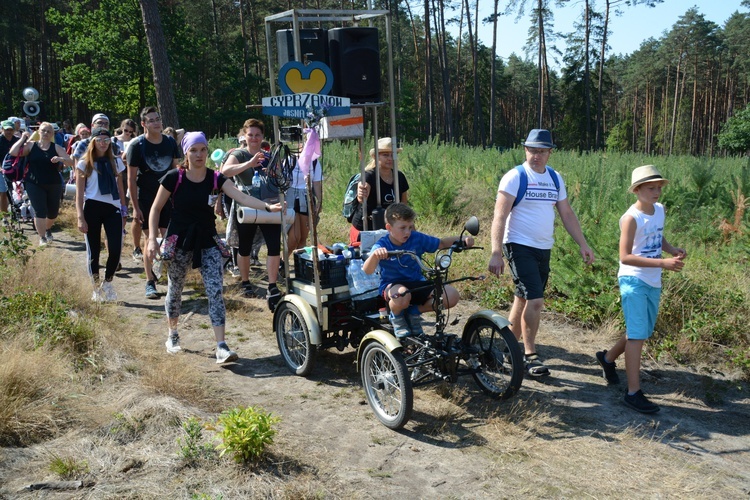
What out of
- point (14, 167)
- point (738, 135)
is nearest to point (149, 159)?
point (14, 167)

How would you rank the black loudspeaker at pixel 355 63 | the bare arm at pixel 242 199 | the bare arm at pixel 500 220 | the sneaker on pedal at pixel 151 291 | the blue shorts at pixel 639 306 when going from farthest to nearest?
the sneaker on pedal at pixel 151 291 < the black loudspeaker at pixel 355 63 < the bare arm at pixel 242 199 < the bare arm at pixel 500 220 < the blue shorts at pixel 639 306

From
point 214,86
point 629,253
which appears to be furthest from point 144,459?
point 214,86

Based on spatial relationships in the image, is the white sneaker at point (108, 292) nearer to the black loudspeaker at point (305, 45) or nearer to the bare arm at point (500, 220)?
the black loudspeaker at point (305, 45)

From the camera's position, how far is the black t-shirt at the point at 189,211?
5477 mm

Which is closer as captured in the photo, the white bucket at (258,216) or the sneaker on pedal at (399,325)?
the sneaker on pedal at (399,325)

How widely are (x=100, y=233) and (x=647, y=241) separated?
18.7 ft

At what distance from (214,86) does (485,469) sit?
161 feet

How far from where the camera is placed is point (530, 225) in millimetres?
5145

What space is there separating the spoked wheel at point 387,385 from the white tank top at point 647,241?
1849 mm

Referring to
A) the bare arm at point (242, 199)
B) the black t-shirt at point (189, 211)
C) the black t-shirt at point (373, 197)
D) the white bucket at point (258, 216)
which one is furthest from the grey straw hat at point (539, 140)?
the white bucket at point (258, 216)

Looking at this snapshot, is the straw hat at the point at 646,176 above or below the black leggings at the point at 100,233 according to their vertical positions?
above

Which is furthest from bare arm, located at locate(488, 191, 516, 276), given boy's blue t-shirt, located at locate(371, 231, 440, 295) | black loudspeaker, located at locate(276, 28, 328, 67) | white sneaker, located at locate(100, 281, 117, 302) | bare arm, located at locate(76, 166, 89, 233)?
bare arm, located at locate(76, 166, 89, 233)

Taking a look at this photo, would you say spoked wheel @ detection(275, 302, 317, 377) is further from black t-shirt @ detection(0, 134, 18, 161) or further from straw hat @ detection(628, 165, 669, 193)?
black t-shirt @ detection(0, 134, 18, 161)

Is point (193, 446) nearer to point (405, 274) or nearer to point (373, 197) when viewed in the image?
point (405, 274)
